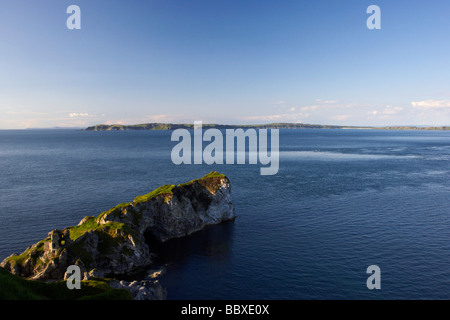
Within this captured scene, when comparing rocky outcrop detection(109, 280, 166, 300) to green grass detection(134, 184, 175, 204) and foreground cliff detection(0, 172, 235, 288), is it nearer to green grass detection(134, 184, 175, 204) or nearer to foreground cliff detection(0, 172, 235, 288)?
foreground cliff detection(0, 172, 235, 288)

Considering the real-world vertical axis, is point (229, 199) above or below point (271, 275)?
above

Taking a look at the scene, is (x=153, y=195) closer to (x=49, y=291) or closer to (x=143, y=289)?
(x=143, y=289)

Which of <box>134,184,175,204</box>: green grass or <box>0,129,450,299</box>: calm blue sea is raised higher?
<box>134,184,175,204</box>: green grass

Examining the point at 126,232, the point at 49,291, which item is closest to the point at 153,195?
the point at 126,232

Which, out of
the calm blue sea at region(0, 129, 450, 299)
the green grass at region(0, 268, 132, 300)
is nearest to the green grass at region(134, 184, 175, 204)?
the calm blue sea at region(0, 129, 450, 299)

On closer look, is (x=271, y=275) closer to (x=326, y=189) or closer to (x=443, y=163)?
(x=326, y=189)

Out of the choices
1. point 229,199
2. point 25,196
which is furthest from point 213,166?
point 25,196
